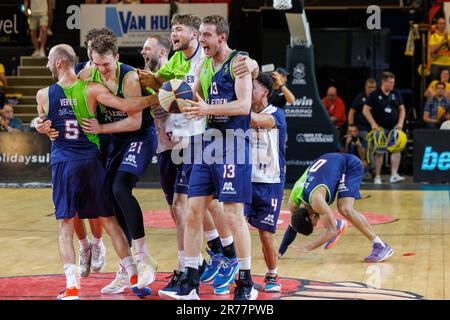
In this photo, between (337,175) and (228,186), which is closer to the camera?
(228,186)

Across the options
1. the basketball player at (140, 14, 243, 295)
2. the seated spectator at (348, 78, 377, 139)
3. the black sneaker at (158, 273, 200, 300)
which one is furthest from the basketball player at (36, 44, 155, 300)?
the seated spectator at (348, 78, 377, 139)

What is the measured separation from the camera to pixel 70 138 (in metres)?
7.79

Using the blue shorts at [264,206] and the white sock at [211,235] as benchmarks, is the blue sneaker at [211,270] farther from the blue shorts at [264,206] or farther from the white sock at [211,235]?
the blue shorts at [264,206]

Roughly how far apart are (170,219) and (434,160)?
6.26 m

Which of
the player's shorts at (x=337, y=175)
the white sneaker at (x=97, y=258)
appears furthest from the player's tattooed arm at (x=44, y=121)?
the player's shorts at (x=337, y=175)

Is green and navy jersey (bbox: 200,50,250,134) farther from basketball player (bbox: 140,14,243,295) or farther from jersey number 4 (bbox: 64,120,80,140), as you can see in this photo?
jersey number 4 (bbox: 64,120,80,140)

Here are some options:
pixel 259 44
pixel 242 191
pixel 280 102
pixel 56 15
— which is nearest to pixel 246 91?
pixel 242 191

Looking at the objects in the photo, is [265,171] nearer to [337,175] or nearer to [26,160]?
[337,175]

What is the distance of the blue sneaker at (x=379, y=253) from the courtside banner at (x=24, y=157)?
30.6 ft

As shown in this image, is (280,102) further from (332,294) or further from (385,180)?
(332,294)

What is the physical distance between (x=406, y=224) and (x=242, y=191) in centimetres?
526

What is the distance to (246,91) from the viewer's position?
7.52m

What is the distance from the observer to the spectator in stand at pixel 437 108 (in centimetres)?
1819

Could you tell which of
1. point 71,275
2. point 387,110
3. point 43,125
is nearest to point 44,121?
point 43,125
